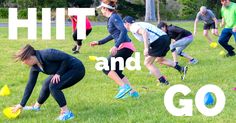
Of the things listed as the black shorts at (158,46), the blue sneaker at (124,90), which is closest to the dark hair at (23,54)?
the blue sneaker at (124,90)

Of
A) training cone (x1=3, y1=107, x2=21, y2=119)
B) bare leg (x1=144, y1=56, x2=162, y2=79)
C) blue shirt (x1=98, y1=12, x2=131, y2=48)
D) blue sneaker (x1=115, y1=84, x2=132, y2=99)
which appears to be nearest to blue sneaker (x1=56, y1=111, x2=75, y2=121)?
training cone (x1=3, y1=107, x2=21, y2=119)

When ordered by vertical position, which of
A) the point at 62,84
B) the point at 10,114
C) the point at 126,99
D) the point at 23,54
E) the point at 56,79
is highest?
the point at 23,54

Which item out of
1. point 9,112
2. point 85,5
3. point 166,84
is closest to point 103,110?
point 9,112

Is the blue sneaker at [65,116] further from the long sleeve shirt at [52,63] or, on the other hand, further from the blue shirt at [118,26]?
the blue shirt at [118,26]

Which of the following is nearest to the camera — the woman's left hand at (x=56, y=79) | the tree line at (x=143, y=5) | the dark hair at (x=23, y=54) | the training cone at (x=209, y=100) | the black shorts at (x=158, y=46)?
the dark hair at (x=23, y=54)

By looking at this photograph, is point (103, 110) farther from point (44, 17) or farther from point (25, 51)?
point (44, 17)

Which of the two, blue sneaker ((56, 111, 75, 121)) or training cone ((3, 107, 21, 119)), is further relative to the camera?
training cone ((3, 107, 21, 119))

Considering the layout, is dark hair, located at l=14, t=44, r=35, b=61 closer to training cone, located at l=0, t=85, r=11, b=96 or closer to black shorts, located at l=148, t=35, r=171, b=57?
training cone, located at l=0, t=85, r=11, b=96

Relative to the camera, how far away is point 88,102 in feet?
25.9

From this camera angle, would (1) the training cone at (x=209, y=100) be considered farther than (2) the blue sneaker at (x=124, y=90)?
No

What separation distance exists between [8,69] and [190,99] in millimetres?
5656

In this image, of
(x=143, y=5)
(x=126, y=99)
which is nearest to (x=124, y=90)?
(x=126, y=99)

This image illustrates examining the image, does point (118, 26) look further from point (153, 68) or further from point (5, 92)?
point (5, 92)

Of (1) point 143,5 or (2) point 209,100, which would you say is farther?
(1) point 143,5
